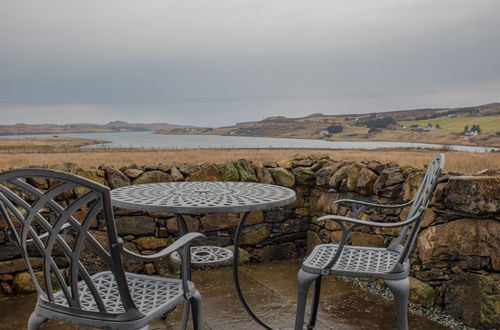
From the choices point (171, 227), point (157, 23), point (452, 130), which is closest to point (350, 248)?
point (171, 227)

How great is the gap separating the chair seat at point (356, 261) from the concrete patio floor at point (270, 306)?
0.66 metres

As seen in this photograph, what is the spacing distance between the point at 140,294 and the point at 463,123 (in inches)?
170

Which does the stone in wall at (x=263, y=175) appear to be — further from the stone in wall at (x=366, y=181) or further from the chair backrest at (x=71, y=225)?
the chair backrest at (x=71, y=225)

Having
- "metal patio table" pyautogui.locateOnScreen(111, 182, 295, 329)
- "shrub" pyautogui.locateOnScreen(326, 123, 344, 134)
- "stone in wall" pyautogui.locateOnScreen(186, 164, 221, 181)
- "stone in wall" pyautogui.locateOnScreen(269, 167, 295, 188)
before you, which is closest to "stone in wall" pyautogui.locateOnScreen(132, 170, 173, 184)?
"stone in wall" pyautogui.locateOnScreen(186, 164, 221, 181)

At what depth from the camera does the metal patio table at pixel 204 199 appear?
2.07 metres

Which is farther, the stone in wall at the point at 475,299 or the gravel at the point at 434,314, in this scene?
the gravel at the point at 434,314

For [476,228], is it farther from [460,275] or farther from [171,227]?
[171,227]

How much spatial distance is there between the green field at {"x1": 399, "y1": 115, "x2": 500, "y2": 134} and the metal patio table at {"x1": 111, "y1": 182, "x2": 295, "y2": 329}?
2690 millimetres

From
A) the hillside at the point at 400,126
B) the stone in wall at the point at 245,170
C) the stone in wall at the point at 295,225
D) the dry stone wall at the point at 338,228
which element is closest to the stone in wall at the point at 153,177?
the dry stone wall at the point at 338,228

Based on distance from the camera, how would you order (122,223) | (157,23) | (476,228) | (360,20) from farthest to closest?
1. (157,23)
2. (360,20)
3. (122,223)
4. (476,228)

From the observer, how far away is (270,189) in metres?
2.80

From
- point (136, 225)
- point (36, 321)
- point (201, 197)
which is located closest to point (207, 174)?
point (136, 225)

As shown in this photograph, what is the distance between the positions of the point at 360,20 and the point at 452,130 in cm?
207

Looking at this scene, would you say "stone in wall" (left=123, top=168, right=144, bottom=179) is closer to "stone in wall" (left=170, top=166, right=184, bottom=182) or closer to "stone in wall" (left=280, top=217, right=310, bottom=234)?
"stone in wall" (left=170, top=166, right=184, bottom=182)
